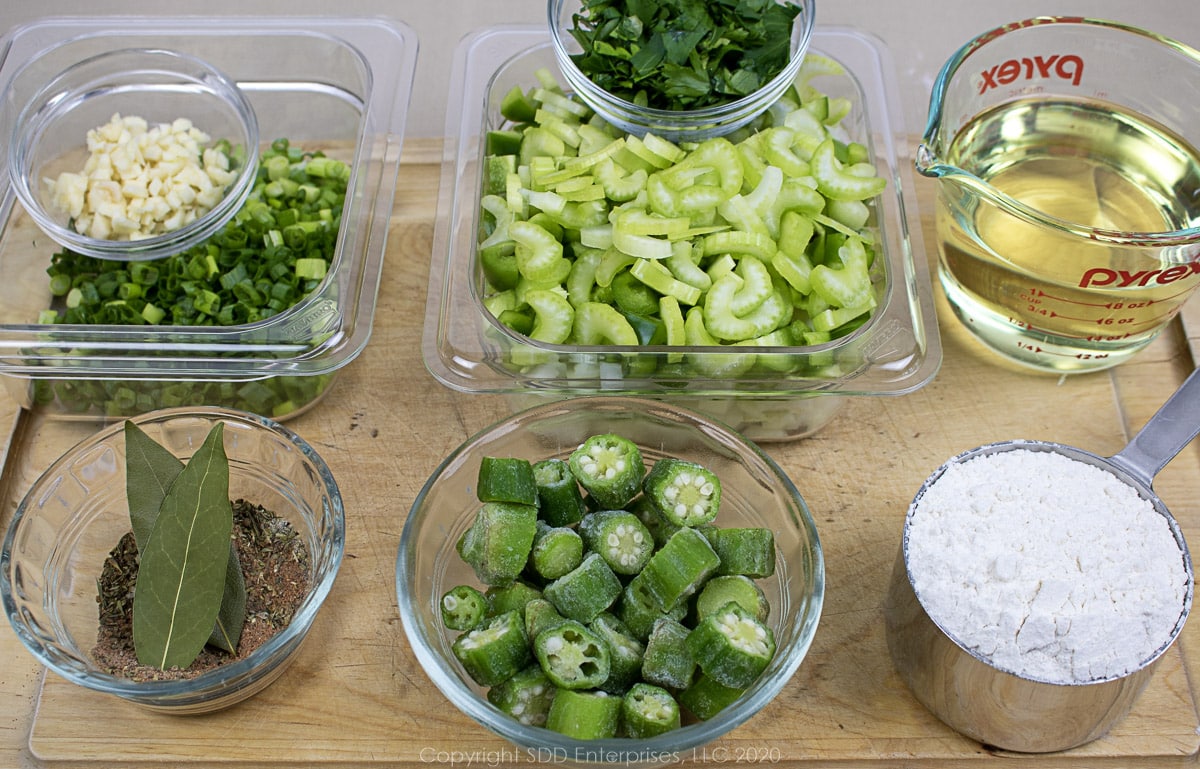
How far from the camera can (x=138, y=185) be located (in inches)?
84.8

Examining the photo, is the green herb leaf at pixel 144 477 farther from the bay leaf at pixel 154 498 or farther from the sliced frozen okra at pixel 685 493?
the sliced frozen okra at pixel 685 493

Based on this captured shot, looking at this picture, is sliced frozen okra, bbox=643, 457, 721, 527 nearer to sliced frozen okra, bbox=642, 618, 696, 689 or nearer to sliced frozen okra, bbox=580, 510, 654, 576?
sliced frozen okra, bbox=580, 510, 654, 576

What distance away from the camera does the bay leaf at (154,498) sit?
170 cm

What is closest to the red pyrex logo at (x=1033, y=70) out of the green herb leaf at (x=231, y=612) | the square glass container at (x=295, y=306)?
the square glass container at (x=295, y=306)

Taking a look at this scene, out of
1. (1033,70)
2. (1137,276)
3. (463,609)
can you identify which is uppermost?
(1033,70)

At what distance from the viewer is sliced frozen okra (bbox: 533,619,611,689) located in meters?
1.53

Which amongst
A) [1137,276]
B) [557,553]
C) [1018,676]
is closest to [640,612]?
[557,553]

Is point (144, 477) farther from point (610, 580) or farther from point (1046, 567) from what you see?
point (1046, 567)

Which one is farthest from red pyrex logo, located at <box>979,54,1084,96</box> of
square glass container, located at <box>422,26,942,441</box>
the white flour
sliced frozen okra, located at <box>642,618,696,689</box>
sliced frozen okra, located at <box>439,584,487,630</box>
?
sliced frozen okra, located at <box>439,584,487,630</box>

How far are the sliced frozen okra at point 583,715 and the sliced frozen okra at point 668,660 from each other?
8 cm

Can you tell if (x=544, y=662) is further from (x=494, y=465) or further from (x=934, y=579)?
(x=934, y=579)

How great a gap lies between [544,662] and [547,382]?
496mm

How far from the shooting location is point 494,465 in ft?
5.46

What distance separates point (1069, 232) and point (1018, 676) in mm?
746
